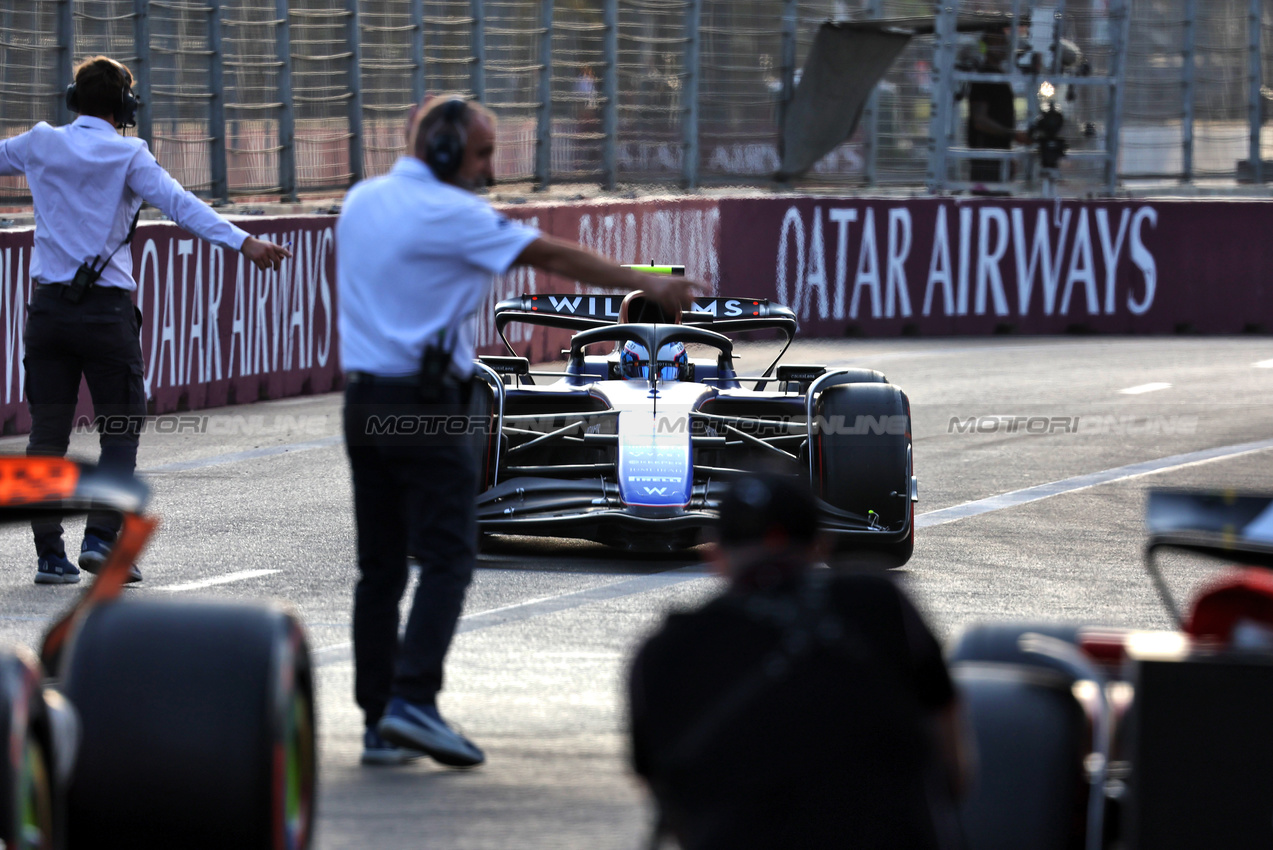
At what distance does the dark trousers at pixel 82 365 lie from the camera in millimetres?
7789

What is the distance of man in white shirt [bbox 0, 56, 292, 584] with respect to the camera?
7801 millimetres

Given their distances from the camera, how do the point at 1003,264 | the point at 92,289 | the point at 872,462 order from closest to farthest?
1. the point at 92,289
2. the point at 872,462
3. the point at 1003,264

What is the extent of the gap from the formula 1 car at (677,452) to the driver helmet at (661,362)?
40cm

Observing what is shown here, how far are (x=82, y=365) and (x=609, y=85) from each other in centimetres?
1276

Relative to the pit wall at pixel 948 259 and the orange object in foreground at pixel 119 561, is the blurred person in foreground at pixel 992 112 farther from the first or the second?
the orange object in foreground at pixel 119 561

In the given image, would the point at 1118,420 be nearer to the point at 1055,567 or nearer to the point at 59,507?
the point at 1055,567

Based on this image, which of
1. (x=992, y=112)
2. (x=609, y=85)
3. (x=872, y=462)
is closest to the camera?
(x=872, y=462)

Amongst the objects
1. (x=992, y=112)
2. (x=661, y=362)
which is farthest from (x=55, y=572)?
(x=992, y=112)

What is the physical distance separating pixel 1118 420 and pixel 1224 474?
103 inches

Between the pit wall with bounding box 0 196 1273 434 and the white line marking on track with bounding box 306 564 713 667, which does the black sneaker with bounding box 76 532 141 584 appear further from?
the pit wall with bounding box 0 196 1273 434

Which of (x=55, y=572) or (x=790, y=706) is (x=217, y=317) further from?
(x=790, y=706)

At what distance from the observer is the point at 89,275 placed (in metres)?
7.81

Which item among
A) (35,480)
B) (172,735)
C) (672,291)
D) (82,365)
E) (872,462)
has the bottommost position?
(872,462)

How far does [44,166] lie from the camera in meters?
7.98
